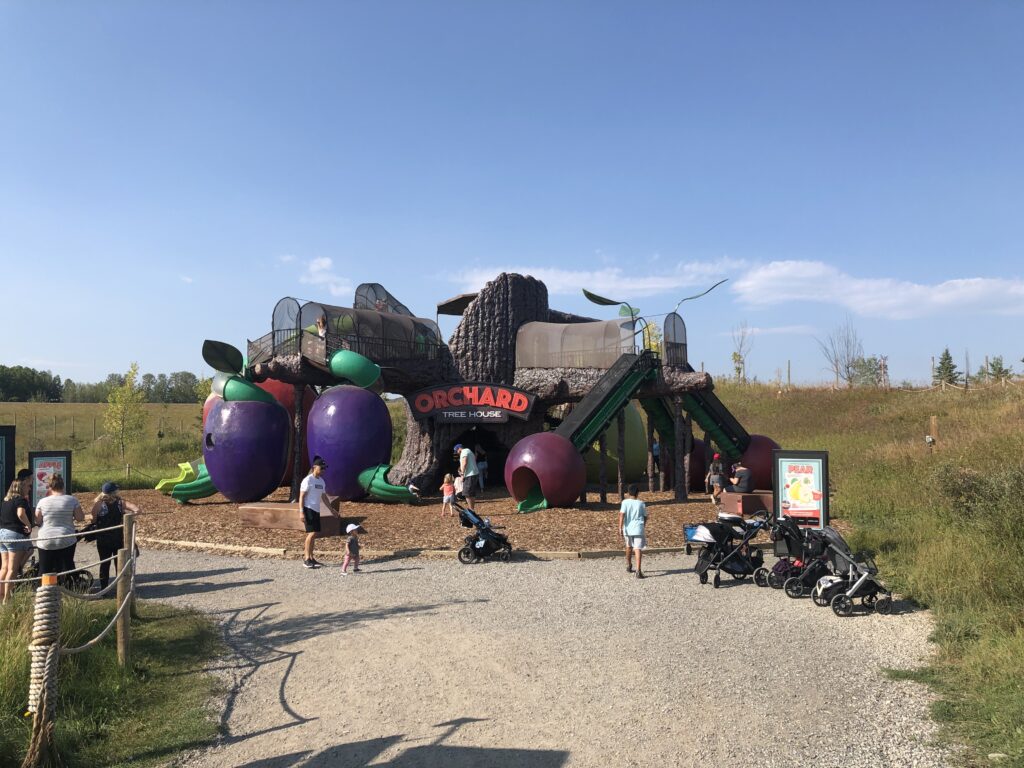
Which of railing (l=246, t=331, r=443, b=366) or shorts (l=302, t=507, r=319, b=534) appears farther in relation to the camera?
railing (l=246, t=331, r=443, b=366)

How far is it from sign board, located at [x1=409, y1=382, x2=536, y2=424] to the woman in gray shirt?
12.2 meters

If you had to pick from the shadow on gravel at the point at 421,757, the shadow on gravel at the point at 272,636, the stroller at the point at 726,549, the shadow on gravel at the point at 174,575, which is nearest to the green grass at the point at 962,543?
the stroller at the point at 726,549

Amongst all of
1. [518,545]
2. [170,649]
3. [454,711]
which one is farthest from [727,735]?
[518,545]

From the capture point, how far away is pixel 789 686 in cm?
614

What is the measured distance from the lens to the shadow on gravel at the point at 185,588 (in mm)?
9828

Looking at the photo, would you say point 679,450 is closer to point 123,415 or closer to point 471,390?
point 471,390

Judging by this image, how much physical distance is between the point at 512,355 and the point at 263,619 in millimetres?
15213

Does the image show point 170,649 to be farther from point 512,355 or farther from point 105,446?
point 105,446

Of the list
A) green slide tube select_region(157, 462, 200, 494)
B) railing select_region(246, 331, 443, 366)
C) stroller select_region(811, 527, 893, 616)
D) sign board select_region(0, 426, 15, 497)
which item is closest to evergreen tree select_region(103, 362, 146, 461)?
green slide tube select_region(157, 462, 200, 494)

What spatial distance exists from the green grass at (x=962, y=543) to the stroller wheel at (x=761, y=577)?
1525 millimetres

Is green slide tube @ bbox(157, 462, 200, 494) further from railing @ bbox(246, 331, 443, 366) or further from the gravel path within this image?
the gravel path

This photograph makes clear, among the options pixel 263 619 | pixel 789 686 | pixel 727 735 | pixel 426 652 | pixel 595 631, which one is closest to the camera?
pixel 727 735

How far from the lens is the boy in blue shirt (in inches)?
411

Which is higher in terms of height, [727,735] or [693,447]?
[693,447]
